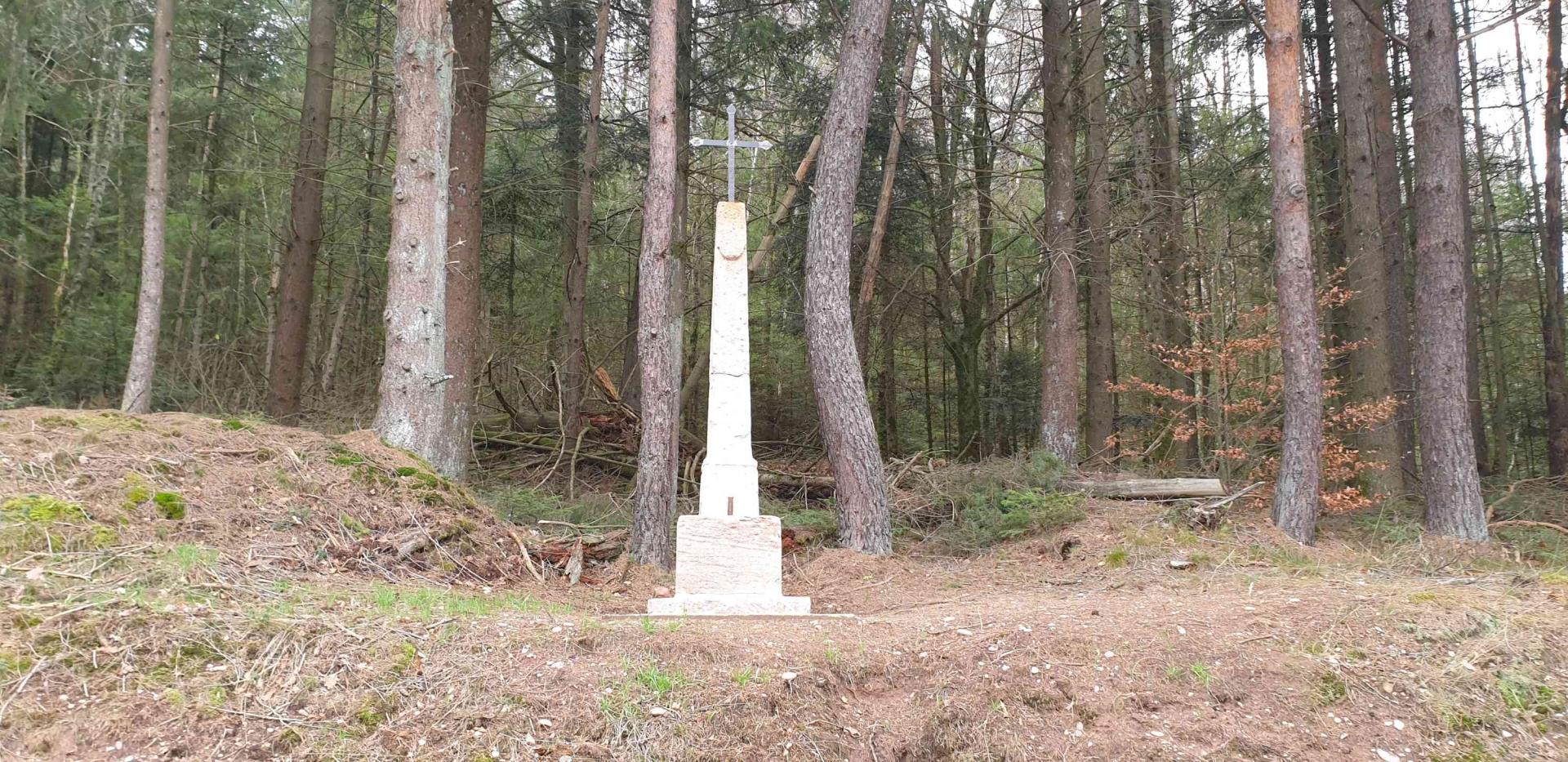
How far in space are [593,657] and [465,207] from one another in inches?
311

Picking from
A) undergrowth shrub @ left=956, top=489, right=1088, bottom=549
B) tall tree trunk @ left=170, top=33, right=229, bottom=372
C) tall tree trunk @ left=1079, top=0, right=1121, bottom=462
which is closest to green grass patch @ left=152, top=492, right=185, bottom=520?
undergrowth shrub @ left=956, top=489, right=1088, bottom=549

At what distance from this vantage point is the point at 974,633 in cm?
552

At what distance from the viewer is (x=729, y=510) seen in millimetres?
6938

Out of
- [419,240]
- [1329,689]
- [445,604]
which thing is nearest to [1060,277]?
[1329,689]

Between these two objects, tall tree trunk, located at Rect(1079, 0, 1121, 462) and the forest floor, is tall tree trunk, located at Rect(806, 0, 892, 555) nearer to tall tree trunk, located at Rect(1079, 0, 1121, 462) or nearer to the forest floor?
the forest floor

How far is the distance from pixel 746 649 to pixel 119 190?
56.0ft

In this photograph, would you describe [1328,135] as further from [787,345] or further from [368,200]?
[368,200]

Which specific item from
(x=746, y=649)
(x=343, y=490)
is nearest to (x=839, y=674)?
(x=746, y=649)

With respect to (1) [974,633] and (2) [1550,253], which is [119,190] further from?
(2) [1550,253]

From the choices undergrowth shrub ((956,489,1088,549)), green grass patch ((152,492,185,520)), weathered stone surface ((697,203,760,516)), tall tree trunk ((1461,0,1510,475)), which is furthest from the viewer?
tall tree trunk ((1461,0,1510,475))

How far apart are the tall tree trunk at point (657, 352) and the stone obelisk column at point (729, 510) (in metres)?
1.23

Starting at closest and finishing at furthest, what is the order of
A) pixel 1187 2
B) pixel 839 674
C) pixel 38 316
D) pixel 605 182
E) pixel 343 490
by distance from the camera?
pixel 839 674 < pixel 343 490 < pixel 1187 2 < pixel 38 316 < pixel 605 182

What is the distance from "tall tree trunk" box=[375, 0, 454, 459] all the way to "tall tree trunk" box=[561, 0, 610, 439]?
4.23 meters

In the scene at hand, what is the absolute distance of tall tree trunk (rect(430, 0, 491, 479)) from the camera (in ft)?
36.3
